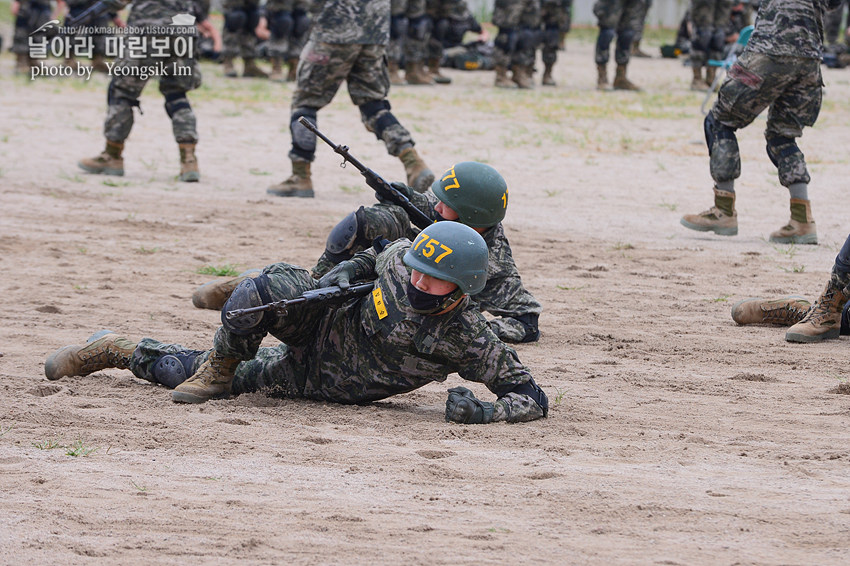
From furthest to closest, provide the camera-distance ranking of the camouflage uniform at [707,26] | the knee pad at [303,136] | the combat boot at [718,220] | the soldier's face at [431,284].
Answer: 1. the camouflage uniform at [707,26]
2. the knee pad at [303,136]
3. the combat boot at [718,220]
4. the soldier's face at [431,284]

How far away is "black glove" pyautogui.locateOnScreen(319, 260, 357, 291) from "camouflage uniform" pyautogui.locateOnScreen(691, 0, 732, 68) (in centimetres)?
1495

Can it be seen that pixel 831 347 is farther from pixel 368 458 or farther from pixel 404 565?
pixel 404 565

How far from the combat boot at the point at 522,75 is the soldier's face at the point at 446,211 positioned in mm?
13966

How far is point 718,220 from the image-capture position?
934 centimetres

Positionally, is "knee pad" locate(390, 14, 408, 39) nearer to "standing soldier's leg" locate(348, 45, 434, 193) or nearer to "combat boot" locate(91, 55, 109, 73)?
"combat boot" locate(91, 55, 109, 73)

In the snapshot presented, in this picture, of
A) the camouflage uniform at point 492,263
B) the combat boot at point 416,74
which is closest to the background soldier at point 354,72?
the camouflage uniform at point 492,263

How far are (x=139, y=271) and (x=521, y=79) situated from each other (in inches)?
498

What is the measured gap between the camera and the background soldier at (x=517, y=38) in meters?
19.2

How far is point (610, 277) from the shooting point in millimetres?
8180

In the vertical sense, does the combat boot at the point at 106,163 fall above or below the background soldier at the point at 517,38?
below

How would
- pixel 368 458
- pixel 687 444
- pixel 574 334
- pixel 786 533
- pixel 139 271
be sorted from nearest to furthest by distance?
pixel 786 533
pixel 368 458
pixel 687 444
pixel 574 334
pixel 139 271

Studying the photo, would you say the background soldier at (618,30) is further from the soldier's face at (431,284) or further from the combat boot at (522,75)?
the soldier's face at (431,284)

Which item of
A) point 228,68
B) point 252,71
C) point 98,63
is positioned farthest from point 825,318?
point 98,63

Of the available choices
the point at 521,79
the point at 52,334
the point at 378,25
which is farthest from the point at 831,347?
the point at 521,79
